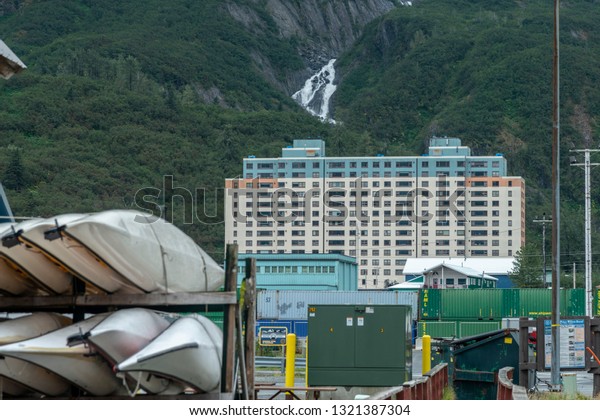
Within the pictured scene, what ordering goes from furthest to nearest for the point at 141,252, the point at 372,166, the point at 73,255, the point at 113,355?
the point at 372,166 → the point at 73,255 → the point at 141,252 → the point at 113,355

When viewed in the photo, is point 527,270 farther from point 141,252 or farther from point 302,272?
point 141,252

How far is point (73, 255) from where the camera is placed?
1131cm

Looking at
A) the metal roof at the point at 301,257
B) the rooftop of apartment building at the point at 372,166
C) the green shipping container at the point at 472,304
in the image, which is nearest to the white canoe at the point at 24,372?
the green shipping container at the point at 472,304

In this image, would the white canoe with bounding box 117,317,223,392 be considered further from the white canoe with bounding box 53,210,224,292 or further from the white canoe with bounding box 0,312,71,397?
the white canoe with bounding box 0,312,71,397

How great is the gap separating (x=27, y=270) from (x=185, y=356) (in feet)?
7.01

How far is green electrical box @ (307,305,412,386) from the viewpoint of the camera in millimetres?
20672

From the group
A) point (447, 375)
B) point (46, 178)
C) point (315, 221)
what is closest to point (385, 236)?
point (315, 221)

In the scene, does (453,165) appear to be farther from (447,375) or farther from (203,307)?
(203,307)

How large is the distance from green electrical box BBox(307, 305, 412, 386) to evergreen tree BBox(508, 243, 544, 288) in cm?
11245

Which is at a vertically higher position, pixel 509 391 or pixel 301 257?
pixel 301 257

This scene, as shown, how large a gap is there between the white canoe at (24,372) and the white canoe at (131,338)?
33.0 inches

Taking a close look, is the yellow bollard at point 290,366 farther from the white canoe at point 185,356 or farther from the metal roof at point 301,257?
the metal roof at point 301,257

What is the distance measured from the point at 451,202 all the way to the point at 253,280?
585ft

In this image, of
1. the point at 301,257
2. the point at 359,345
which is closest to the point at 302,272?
the point at 301,257
